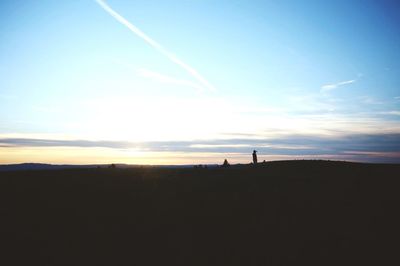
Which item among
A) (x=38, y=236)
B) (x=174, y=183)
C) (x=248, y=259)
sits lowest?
(x=248, y=259)

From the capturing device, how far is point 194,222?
10977mm

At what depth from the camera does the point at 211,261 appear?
8.17m

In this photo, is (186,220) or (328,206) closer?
(186,220)

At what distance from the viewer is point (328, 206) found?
13336mm

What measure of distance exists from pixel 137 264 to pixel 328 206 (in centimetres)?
980

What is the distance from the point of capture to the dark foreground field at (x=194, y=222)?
843 cm

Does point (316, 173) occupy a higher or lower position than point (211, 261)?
higher

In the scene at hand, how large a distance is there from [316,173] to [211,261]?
57.1 ft

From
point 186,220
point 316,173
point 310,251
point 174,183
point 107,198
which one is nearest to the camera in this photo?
point 310,251

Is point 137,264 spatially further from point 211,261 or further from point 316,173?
point 316,173

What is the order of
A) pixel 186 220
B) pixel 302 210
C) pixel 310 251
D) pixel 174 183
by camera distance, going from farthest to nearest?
pixel 174 183 < pixel 302 210 < pixel 186 220 < pixel 310 251

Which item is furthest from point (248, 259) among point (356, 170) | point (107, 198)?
point (356, 170)

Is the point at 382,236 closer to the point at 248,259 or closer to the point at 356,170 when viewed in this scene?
the point at 248,259

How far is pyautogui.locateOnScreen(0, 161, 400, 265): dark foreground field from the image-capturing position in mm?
8430
